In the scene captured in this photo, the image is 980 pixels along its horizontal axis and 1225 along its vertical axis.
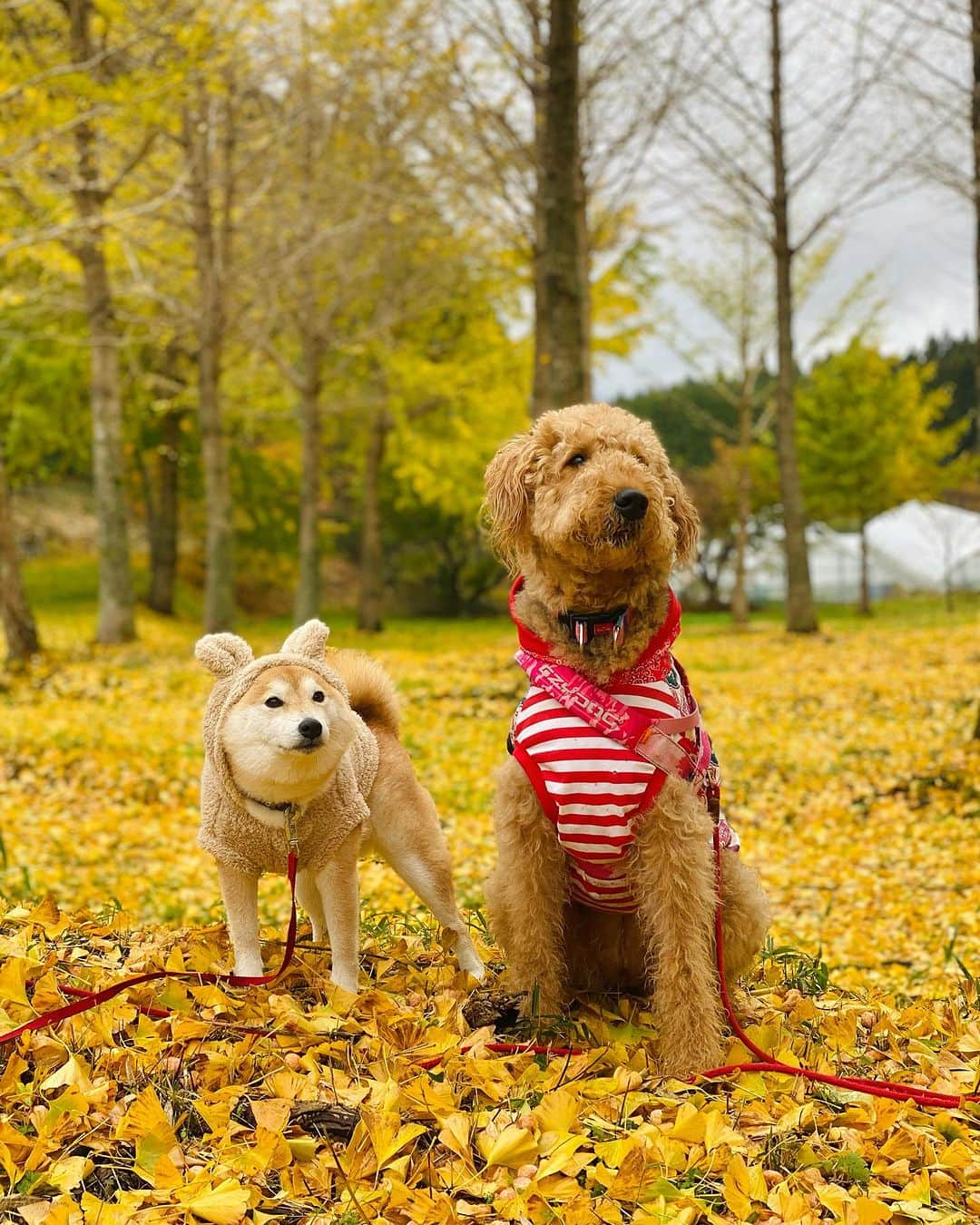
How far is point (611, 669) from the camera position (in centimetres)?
254

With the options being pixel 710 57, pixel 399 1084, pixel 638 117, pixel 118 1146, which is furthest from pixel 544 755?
pixel 710 57

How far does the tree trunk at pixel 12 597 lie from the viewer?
9.70 meters

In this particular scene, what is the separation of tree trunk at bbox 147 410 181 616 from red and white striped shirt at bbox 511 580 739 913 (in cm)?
1784

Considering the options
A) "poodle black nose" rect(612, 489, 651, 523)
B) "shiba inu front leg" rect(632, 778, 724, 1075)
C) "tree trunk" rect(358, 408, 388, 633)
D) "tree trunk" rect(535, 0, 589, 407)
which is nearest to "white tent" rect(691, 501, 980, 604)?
"tree trunk" rect(358, 408, 388, 633)

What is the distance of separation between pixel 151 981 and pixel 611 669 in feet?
4.88

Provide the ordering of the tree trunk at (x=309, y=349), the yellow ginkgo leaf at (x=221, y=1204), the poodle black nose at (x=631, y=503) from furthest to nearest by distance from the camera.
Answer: the tree trunk at (x=309, y=349), the poodle black nose at (x=631, y=503), the yellow ginkgo leaf at (x=221, y=1204)

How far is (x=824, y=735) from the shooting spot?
7.96m

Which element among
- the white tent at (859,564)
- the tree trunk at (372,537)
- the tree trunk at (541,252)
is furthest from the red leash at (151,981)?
the white tent at (859,564)

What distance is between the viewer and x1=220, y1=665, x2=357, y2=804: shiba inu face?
238 cm

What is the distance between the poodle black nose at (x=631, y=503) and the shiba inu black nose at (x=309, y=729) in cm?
86

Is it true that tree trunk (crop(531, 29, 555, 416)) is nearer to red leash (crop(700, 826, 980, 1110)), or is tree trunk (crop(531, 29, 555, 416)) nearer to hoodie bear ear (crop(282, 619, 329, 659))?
hoodie bear ear (crop(282, 619, 329, 659))

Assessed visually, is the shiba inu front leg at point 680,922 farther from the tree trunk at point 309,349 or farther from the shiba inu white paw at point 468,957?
the tree trunk at point 309,349

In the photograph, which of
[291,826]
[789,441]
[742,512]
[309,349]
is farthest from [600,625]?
[742,512]

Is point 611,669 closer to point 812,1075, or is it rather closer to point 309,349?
point 812,1075
